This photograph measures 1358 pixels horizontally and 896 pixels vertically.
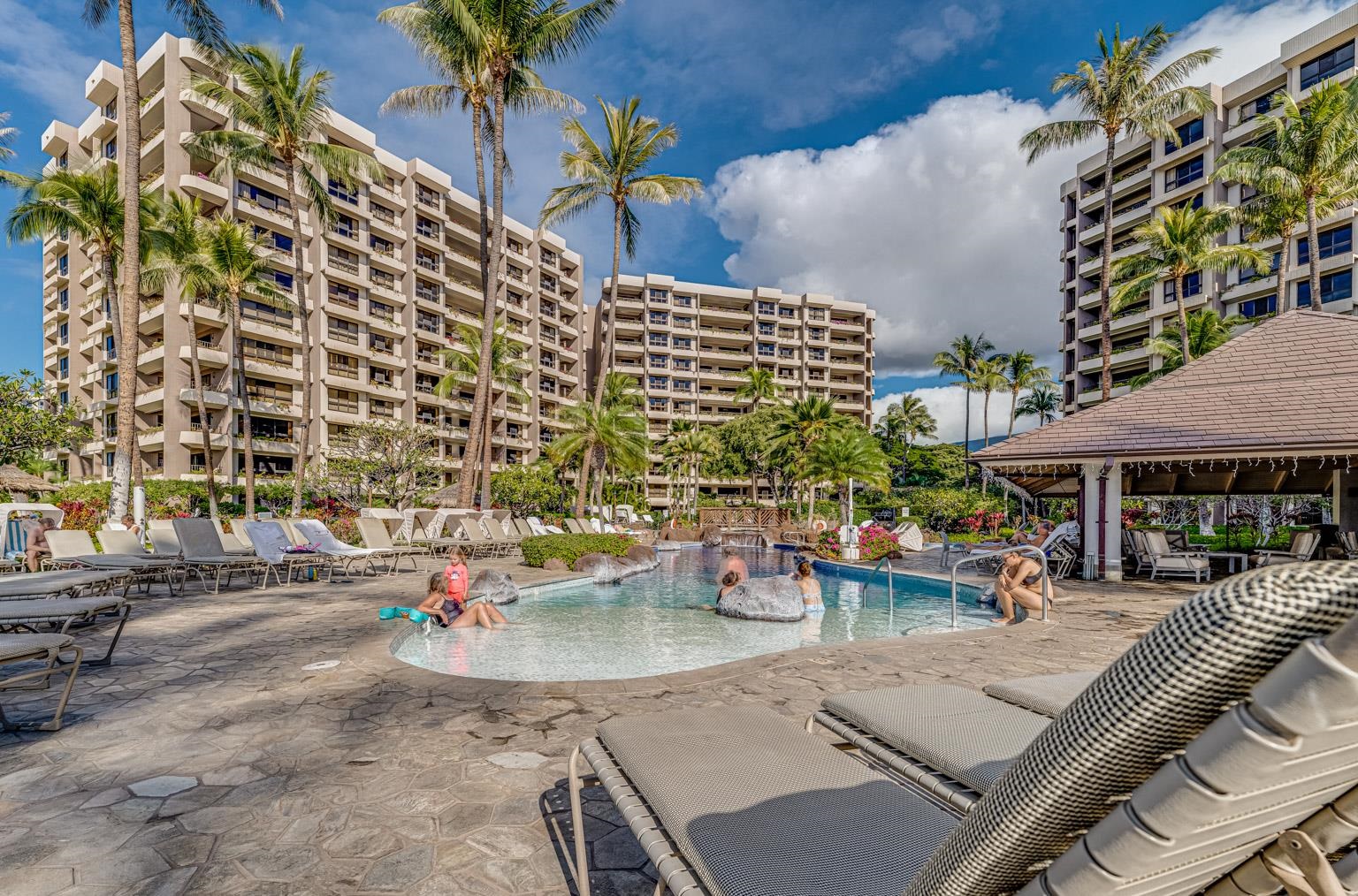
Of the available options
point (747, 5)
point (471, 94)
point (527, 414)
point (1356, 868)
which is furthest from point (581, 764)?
point (527, 414)

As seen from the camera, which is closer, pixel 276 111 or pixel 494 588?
pixel 494 588

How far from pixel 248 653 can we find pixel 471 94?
670 inches

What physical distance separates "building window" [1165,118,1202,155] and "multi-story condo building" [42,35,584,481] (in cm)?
4311

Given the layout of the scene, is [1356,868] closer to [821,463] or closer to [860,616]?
[860,616]

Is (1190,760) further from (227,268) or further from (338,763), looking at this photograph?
(227,268)

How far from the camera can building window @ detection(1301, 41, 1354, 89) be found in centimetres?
3366

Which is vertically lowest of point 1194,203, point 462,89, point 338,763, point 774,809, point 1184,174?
point 338,763

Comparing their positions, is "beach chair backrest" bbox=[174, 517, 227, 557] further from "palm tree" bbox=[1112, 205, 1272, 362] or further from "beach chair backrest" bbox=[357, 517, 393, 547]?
"palm tree" bbox=[1112, 205, 1272, 362]

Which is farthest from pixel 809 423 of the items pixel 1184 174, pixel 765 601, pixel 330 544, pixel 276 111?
pixel 1184 174

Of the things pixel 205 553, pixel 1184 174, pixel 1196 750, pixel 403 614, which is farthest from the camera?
pixel 1184 174

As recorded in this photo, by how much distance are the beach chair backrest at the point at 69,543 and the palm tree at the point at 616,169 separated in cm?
1505

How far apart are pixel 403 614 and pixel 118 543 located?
5792 mm

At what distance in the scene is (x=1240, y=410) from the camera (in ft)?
38.3

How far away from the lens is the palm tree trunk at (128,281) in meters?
11.8
